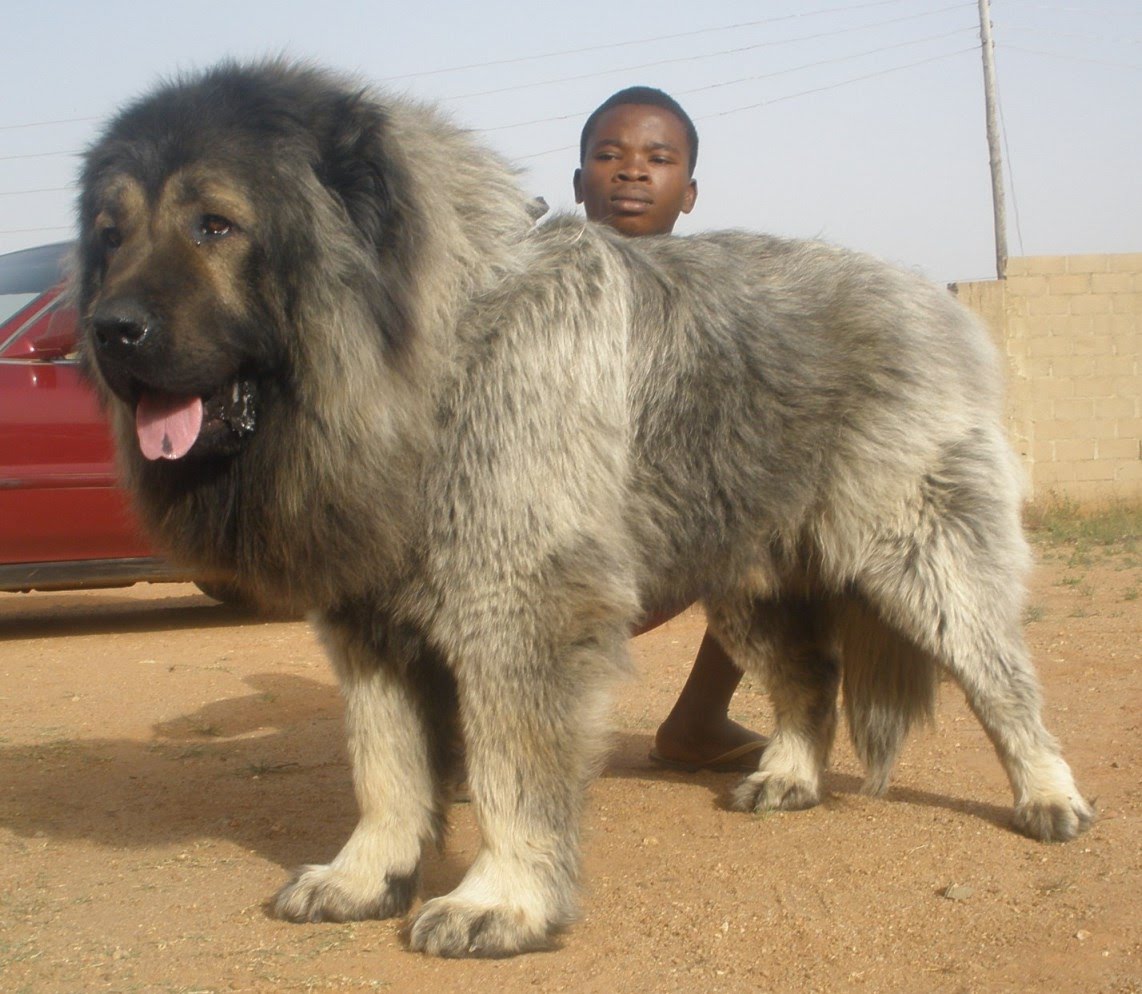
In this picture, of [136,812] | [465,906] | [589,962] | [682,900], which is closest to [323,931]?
[465,906]

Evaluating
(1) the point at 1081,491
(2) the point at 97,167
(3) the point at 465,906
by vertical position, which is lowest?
(1) the point at 1081,491

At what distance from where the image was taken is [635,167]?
5.36 meters

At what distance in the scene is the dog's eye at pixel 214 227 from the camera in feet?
10.3

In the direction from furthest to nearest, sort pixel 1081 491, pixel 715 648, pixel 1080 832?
1. pixel 1081 491
2. pixel 715 648
3. pixel 1080 832

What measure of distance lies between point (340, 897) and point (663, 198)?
3.13 metres

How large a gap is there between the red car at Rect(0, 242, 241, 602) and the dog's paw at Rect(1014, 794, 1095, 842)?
5.04m

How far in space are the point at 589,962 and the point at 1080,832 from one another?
1701mm

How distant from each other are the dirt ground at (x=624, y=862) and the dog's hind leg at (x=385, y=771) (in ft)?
0.43

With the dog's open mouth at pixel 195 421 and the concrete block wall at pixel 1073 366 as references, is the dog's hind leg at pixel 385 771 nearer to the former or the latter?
the dog's open mouth at pixel 195 421

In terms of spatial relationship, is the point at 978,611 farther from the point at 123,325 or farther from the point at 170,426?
the point at 123,325

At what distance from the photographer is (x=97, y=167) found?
3.32 metres

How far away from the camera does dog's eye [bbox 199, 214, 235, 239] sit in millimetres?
3139

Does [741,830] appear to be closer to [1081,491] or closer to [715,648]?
[715,648]

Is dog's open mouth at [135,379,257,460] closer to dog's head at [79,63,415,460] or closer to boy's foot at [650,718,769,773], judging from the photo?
dog's head at [79,63,415,460]
